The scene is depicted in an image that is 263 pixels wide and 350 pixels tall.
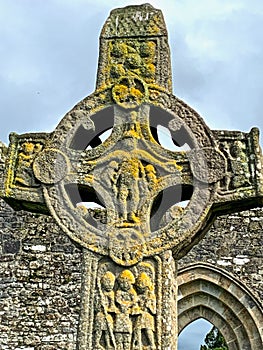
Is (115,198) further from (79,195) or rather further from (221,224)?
(221,224)

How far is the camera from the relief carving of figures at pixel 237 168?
3570mm

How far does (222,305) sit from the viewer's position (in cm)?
993

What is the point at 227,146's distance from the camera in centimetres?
368

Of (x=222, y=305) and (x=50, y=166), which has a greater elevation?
(x=222, y=305)

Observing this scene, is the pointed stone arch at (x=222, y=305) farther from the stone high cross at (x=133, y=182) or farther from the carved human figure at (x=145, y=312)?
the carved human figure at (x=145, y=312)

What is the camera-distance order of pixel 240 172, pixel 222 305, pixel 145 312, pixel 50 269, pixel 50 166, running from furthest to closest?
1. pixel 222 305
2. pixel 50 269
3. pixel 50 166
4. pixel 240 172
5. pixel 145 312

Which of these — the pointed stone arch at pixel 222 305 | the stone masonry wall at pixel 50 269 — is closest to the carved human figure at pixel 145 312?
the stone masonry wall at pixel 50 269

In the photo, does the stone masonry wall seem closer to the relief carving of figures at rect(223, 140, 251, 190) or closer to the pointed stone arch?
the pointed stone arch

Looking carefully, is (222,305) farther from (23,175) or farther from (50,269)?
(23,175)

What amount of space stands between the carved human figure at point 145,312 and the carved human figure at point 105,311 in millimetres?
144

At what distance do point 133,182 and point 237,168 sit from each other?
2.09 feet

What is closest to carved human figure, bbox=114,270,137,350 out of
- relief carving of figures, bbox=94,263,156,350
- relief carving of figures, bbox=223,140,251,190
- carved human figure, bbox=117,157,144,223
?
relief carving of figures, bbox=94,263,156,350

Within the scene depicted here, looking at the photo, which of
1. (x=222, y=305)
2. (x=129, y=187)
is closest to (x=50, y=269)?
(x=222, y=305)

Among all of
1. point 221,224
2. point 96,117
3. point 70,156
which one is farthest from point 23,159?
point 221,224
